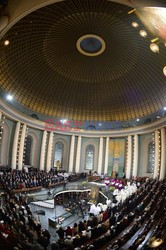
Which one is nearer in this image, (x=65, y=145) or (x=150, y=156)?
(x=150, y=156)

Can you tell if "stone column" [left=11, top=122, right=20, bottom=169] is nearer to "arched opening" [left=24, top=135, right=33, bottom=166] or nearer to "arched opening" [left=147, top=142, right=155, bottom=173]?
"arched opening" [left=24, top=135, right=33, bottom=166]

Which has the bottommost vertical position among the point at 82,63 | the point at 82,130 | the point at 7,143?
the point at 7,143

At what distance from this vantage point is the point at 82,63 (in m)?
40.7

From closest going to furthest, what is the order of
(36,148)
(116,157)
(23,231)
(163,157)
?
(23,231), (163,157), (36,148), (116,157)

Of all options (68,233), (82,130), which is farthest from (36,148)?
(68,233)

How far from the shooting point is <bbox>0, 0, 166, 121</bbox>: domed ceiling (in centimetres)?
2906

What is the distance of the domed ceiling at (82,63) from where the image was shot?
29.1 meters

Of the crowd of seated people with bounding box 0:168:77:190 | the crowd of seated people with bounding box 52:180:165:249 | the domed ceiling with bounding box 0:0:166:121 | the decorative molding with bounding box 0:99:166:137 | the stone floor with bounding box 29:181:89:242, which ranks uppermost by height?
the domed ceiling with bounding box 0:0:166:121

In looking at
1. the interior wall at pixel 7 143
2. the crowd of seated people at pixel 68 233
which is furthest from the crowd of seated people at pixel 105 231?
the interior wall at pixel 7 143

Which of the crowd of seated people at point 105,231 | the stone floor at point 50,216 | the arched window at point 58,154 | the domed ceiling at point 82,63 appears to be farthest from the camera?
the arched window at point 58,154

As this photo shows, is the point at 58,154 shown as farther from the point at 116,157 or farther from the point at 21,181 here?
the point at 21,181

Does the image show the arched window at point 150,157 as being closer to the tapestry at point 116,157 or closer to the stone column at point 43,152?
the tapestry at point 116,157

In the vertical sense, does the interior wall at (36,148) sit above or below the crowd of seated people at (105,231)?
above

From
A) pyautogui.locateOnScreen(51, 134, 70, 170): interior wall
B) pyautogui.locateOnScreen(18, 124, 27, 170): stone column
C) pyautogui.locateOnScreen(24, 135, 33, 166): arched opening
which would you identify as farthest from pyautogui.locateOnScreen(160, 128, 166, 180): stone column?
pyautogui.locateOnScreen(24, 135, 33, 166): arched opening
